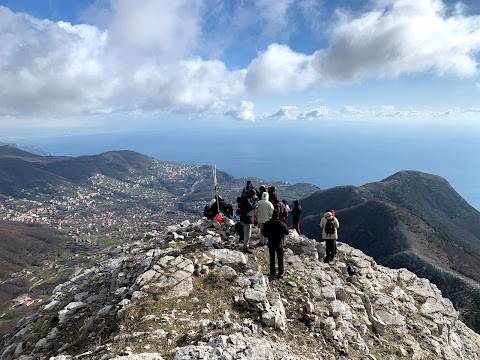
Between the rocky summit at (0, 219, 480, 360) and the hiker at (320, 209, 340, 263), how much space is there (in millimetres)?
747

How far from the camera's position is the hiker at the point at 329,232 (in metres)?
20.1

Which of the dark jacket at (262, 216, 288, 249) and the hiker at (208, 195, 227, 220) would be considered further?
the hiker at (208, 195, 227, 220)

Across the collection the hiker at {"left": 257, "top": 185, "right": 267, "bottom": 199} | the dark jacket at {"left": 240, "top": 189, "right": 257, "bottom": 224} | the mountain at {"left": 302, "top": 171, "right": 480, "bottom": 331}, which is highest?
the hiker at {"left": 257, "top": 185, "right": 267, "bottom": 199}

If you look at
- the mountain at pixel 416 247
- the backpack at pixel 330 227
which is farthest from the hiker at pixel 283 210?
the mountain at pixel 416 247

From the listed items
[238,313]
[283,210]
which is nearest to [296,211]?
[283,210]

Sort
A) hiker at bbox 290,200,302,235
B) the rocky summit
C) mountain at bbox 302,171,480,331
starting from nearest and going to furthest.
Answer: the rocky summit → hiker at bbox 290,200,302,235 → mountain at bbox 302,171,480,331

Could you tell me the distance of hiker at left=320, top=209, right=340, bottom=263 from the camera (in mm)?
20078

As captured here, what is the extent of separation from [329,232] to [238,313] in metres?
9.68

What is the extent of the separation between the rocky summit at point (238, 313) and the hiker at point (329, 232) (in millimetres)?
747

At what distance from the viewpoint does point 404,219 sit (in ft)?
542

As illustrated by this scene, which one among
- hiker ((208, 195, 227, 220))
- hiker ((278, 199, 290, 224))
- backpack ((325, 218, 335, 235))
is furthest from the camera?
hiker ((208, 195, 227, 220))

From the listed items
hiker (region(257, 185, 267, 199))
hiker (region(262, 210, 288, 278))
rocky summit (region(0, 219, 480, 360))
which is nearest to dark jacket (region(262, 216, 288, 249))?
hiker (region(262, 210, 288, 278))

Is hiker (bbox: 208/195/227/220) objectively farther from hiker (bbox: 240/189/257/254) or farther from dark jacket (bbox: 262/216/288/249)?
dark jacket (bbox: 262/216/288/249)

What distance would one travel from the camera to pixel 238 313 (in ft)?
41.3
